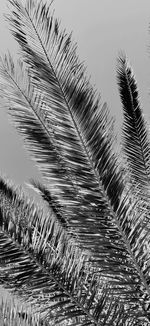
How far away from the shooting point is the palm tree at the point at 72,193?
3117mm

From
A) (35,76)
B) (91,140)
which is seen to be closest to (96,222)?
(91,140)

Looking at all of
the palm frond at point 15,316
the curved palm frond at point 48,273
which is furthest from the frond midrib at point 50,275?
the palm frond at point 15,316

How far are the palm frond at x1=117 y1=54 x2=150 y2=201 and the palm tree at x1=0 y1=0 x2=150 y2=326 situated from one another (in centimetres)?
122

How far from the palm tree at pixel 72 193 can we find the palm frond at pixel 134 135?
122 cm

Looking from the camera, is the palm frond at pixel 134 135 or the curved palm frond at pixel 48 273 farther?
the palm frond at pixel 134 135

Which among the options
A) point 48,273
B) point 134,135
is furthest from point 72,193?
point 134,135

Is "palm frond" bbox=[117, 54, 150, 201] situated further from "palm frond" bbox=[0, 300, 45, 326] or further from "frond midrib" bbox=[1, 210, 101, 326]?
"palm frond" bbox=[0, 300, 45, 326]

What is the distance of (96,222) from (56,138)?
62cm

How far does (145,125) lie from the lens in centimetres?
514

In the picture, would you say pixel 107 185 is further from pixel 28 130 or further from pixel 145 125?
pixel 145 125

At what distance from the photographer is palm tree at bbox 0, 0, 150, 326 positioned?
10.2ft

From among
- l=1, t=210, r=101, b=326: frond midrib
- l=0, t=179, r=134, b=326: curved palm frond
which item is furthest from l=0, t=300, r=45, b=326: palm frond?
l=1, t=210, r=101, b=326: frond midrib

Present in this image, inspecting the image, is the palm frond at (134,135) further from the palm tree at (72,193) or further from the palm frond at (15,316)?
the palm frond at (15,316)

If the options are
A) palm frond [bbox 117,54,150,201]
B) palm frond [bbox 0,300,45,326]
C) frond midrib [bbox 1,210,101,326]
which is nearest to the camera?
palm frond [bbox 0,300,45,326]
